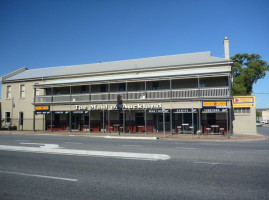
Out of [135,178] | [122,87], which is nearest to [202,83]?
[122,87]

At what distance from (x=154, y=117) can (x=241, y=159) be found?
55.9 ft

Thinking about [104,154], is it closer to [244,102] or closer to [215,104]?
[215,104]

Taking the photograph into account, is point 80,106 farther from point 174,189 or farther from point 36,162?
point 174,189

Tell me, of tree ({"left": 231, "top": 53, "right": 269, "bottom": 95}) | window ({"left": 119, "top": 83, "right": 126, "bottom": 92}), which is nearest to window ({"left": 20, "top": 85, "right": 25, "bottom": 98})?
window ({"left": 119, "top": 83, "right": 126, "bottom": 92})

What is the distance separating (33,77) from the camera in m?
32.4

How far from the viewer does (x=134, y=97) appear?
82.9 ft

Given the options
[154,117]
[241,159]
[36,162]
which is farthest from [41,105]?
[241,159]

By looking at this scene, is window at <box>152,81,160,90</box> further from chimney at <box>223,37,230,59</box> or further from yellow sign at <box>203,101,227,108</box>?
chimney at <box>223,37,230,59</box>

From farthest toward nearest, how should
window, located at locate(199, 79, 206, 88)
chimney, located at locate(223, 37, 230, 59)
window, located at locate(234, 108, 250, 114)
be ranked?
chimney, located at locate(223, 37, 230, 59) < window, located at locate(199, 79, 206, 88) < window, located at locate(234, 108, 250, 114)

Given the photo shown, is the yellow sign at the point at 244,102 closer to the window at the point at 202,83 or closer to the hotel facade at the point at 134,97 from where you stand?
the hotel facade at the point at 134,97

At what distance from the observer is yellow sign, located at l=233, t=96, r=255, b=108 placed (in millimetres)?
23547

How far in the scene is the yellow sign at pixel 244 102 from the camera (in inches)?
927

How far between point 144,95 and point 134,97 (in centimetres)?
109

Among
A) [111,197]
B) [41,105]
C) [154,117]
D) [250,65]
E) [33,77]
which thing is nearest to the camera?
[111,197]
